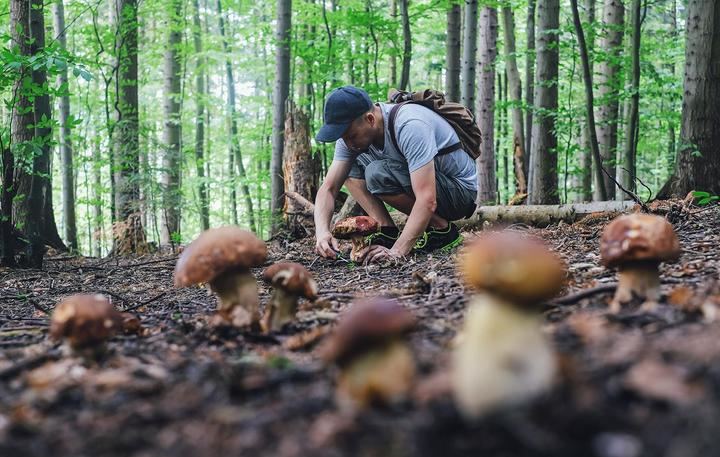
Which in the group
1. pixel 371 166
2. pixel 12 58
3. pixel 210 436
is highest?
pixel 12 58

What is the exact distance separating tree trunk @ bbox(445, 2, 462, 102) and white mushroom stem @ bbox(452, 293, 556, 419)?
Answer: 8.81m

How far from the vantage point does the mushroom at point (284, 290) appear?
2775 millimetres

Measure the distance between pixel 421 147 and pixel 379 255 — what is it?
1173 millimetres

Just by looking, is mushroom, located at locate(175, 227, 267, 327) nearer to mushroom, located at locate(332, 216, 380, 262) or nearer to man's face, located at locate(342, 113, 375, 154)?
man's face, located at locate(342, 113, 375, 154)

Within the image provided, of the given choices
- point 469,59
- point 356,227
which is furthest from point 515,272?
point 469,59

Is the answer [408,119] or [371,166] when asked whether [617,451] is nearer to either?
[408,119]

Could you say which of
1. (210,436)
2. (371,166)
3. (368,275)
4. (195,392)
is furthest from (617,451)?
(371,166)

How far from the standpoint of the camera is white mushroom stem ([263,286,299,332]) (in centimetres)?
280

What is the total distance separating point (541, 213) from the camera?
747cm

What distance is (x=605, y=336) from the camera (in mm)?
1676

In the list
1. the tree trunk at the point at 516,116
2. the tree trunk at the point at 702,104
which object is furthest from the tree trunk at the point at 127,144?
the tree trunk at the point at 702,104

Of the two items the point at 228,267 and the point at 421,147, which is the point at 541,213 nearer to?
the point at 421,147

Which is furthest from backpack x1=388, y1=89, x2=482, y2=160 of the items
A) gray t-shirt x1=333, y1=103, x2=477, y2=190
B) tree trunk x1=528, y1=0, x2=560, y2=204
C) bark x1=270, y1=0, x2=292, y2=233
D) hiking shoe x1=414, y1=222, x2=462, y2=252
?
bark x1=270, y1=0, x2=292, y2=233

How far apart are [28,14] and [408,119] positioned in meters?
5.82
